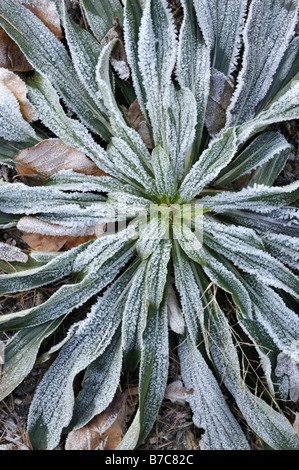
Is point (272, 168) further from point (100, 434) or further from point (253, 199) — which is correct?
point (100, 434)

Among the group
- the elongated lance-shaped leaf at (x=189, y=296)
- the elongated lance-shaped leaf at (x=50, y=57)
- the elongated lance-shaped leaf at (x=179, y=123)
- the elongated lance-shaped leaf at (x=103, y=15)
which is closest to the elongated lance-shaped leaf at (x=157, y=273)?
the elongated lance-shaped leaf at (x=189, y=296)

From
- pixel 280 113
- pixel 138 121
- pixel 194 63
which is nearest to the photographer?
pixel 280 113

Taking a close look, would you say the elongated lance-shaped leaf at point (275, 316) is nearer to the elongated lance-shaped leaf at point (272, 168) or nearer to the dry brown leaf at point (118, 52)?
the elongated lance-shaped leaf at point (272, 168)

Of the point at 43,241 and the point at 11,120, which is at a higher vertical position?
the point at 11,120

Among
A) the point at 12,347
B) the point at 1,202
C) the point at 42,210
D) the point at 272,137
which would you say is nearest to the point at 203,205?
the point at 272,137

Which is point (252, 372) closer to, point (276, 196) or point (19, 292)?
point (276, 196)

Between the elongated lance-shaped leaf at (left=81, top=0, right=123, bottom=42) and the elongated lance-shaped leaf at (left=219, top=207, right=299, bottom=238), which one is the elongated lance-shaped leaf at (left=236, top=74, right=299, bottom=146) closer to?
the elongated lance-shaped leaf at (left=219, top=207, right=299, bottom=238)

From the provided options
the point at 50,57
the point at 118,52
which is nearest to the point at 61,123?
the point at 50,57
